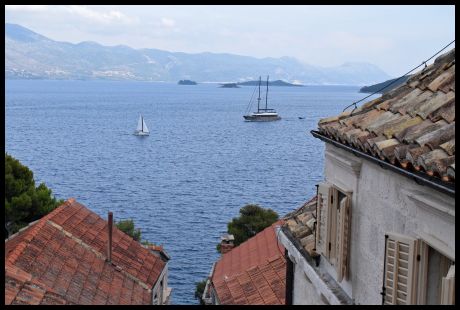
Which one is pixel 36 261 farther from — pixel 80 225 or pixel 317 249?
pixel 317 249

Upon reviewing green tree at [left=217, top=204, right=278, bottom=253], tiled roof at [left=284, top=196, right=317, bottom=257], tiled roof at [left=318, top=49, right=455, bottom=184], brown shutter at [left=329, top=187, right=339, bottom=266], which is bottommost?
green tree at [left=217, top=204, right=278, bottom=253]

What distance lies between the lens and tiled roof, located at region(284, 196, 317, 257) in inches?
342

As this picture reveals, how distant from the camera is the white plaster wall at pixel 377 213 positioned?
5.21 metres

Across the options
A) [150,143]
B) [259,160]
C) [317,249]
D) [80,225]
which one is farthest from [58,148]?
[317,249]

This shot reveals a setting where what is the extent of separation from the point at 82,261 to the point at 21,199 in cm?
1372

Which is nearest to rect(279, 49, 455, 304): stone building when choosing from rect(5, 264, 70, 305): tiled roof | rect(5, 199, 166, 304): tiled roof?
rect(5, 264, 70, 305): tiled roof

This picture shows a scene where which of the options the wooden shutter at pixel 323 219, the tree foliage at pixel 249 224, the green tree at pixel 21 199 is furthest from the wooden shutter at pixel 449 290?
the tree foliage at pixel 249 224

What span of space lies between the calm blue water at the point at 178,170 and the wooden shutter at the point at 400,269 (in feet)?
103

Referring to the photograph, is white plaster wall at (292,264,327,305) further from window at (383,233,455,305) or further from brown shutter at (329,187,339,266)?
window at (383,233,455,305)

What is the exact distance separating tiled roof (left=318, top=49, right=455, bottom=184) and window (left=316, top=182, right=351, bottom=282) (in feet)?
1.90

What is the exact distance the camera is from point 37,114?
16338 centimetres

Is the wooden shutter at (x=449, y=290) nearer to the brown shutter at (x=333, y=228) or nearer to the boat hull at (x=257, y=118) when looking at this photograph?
the brown shutter at (x=333, y=228)

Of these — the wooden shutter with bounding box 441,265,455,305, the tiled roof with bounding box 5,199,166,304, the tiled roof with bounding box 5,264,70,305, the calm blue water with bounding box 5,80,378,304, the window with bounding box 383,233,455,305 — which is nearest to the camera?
the wooden shutter with bounding box 441,265,455,305

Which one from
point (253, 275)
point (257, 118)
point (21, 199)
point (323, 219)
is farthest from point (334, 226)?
point (257, 118)
